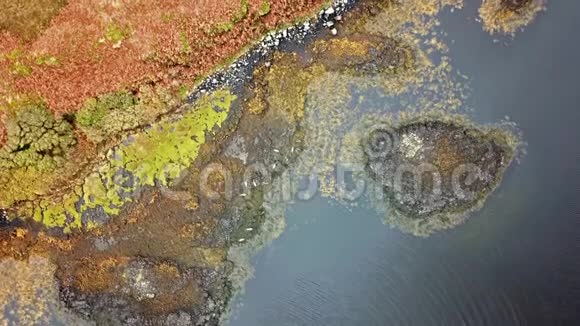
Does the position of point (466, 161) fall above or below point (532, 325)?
above

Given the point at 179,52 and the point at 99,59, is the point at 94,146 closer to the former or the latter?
the point at 99,59

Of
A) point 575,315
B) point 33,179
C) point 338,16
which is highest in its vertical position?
point 338,16

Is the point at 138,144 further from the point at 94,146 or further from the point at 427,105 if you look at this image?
the point at 427,105

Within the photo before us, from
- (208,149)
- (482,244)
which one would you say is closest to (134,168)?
(208,149)

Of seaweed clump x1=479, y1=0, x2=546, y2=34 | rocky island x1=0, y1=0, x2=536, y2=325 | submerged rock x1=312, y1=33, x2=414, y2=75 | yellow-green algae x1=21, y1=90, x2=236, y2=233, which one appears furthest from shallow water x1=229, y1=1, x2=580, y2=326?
yellow-green algae x1=21, y1=90, x2=236, y2=233

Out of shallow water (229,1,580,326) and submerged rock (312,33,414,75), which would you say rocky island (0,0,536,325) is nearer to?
submerged rock (312,33,414,75)

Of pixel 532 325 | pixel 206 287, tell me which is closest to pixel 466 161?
pixel 532 325

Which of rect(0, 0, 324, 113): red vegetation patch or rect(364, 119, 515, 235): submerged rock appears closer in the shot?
rect(0, 0, 324, 113): red vegetation patch
